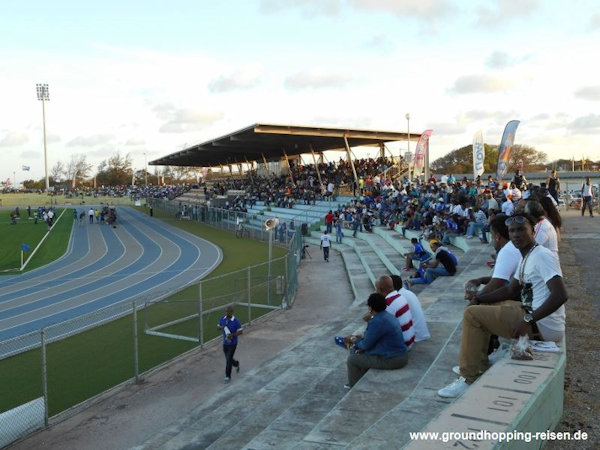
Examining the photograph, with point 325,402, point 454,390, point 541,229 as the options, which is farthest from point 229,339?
point 541,229

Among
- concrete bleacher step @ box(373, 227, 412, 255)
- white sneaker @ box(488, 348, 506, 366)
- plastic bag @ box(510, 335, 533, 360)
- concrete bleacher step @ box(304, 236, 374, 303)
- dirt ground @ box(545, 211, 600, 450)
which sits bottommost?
concrete bleacher step @ box(304, 236, 374, 303)

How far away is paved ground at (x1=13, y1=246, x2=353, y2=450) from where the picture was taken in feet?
23.7

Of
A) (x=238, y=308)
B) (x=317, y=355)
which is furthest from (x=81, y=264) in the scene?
(x=317, y=355)

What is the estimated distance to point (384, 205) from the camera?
2853 centimetres

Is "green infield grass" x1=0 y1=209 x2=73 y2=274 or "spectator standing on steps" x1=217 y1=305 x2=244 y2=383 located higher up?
"spectator standing on steps" x1=217 y1=305 x2=244 y2=383

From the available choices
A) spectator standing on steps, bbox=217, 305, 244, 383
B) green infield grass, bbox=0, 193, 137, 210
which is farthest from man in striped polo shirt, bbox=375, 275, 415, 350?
green infield grass, bbox=0, 193, 137, 210

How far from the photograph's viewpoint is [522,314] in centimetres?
440

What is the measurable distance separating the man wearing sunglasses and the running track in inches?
310

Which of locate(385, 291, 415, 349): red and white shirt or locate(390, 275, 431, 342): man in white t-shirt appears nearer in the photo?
locate(385, 291, 415, 349): red and white shirt

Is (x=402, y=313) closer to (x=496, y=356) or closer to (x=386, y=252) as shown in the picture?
(x=496, y=356)

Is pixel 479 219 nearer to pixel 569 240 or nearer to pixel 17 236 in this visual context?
pixel 569 240

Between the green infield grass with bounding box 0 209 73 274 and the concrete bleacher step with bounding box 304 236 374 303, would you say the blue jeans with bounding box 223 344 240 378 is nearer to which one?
the concrete bleacher step with bounding box 304 236 374 303

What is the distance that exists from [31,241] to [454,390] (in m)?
38.4

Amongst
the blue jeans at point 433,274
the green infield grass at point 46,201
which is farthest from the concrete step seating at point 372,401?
the green infield grass at point 46,201
